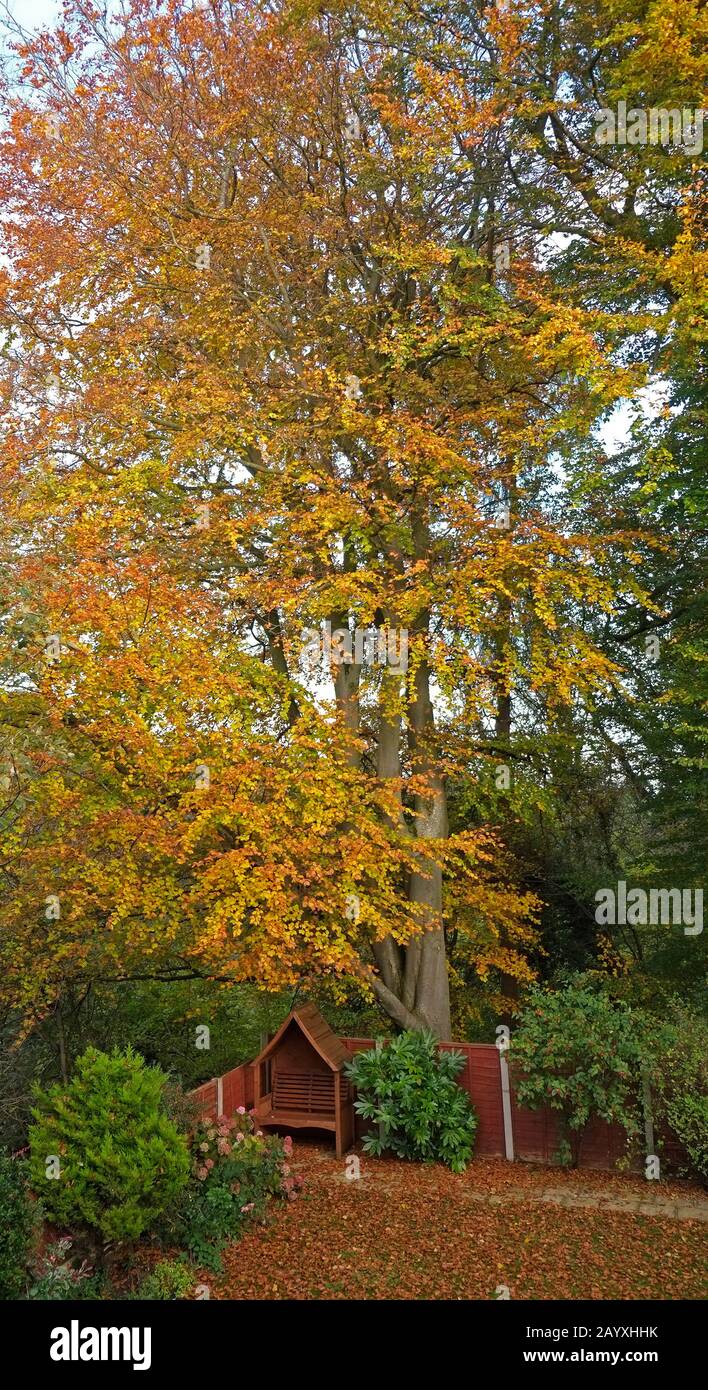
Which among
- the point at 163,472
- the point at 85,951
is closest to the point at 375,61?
the point at 163,472

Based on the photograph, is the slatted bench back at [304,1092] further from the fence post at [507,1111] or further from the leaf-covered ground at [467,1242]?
the fence post at [507,1111]

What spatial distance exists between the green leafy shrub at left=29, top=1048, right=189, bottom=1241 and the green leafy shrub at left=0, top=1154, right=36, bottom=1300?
45 cm

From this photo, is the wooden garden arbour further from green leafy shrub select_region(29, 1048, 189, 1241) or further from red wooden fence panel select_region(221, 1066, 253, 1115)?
green leafy shrub select_region(29, 1048, 189, 1241)

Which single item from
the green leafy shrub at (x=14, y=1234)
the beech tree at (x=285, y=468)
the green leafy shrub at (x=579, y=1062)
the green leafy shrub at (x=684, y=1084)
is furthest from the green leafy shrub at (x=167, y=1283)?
the green leafy shrub at (x=684, y=1084)

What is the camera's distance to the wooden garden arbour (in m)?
10.4

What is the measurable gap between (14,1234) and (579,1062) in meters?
6.15

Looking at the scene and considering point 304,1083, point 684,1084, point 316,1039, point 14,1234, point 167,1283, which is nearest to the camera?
point 14,1234

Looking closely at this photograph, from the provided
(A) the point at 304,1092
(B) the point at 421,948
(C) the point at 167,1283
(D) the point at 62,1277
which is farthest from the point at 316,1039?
(D) the point at 62,1277

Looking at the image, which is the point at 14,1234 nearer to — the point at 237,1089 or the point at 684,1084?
the point at 237,1089

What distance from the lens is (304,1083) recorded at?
10633 millimetres

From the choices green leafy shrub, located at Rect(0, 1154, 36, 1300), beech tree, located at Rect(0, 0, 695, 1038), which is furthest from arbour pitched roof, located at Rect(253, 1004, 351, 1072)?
green leafy shrub, located at Rect(0, 1154, 36, 1300)

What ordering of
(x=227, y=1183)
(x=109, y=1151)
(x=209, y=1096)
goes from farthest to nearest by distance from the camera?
(x=209, y=1096) → (x=227, y=1183) → (x=109, y=1151)
